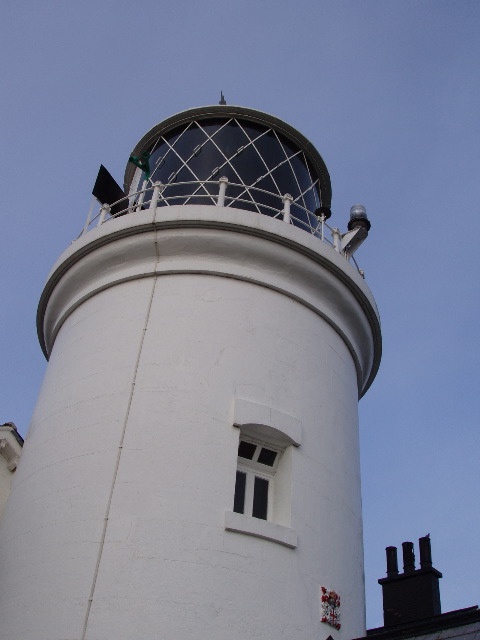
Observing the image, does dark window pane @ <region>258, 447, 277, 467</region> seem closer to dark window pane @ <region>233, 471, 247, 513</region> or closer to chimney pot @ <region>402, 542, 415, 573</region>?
dark window pane @ <region>233, 471, 247, 513</region>

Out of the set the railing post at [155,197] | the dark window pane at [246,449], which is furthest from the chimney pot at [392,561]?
the railing post at [155,197]

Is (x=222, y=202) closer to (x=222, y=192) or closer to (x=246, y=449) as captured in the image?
(x=222, y=192)

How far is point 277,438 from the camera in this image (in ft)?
27.5

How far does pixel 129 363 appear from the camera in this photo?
8594 millimetres

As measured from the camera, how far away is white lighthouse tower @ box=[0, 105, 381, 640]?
7.07 meters

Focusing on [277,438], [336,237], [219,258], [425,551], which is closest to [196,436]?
[277,438]

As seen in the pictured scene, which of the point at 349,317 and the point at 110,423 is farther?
the point at 349,317

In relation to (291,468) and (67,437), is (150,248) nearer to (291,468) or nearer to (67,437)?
(67,437)

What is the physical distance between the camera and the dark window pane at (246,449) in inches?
327

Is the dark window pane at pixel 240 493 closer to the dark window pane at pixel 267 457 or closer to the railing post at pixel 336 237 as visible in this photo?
the dark window pane at pixel 267 457

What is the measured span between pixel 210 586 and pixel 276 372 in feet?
8.79

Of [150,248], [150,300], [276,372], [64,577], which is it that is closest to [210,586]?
[64,577]

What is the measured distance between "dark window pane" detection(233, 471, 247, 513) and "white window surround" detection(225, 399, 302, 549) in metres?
0.30

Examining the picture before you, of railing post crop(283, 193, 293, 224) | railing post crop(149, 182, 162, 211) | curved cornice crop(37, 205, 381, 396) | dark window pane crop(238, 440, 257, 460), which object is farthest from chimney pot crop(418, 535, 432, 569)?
railing post crop(149, 182, 162, 211)
